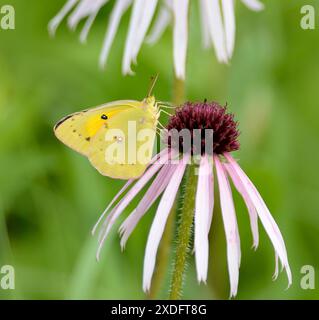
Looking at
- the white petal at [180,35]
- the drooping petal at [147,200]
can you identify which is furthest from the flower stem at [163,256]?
the drooping petal at [147,200]

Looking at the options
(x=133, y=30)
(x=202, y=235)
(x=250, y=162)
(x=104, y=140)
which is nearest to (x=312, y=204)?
(x=250, y=162)

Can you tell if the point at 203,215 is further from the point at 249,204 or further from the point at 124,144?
the point at 124,144

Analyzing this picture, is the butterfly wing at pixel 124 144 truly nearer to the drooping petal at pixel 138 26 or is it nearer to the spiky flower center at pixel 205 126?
the spiky flower center at pixel 205 126

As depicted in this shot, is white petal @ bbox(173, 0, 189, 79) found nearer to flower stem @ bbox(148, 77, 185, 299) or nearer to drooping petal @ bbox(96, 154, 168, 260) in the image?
flower stem @ bbox(148, 77, 185, 299)

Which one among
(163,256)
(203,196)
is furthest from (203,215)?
(163,256)

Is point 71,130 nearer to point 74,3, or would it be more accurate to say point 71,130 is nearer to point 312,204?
point 74,3

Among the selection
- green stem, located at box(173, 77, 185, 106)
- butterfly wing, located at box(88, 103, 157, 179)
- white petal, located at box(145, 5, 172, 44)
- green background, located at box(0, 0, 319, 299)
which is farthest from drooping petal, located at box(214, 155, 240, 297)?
white petal, located at box(145, 5, 172, 44)
